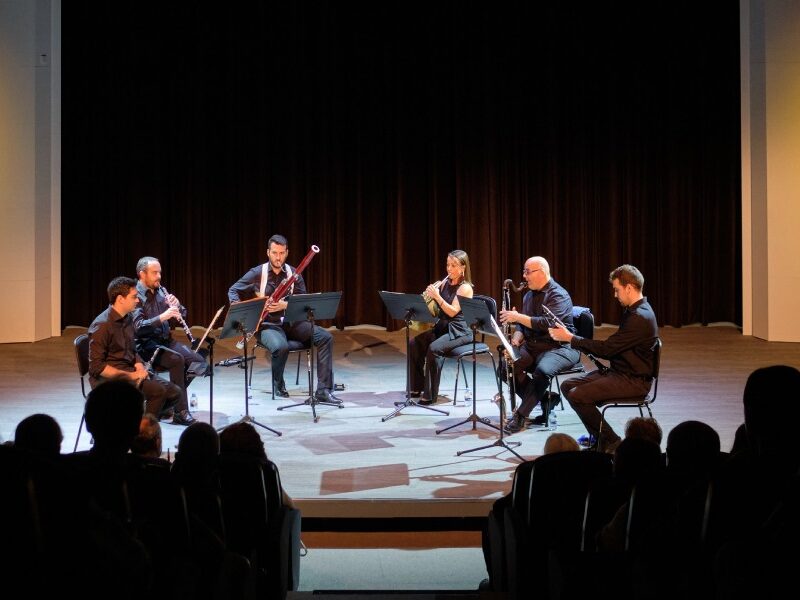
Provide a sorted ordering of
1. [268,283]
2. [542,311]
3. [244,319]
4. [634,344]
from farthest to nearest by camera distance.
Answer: [268,283] → [542,311] → [244,319] → [634,344]

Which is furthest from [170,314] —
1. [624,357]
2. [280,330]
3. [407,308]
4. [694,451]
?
[694,451]

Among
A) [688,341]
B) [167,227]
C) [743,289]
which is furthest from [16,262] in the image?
[743,289]

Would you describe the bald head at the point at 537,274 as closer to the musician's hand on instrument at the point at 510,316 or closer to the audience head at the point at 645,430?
the musician's hand on instrument at the point at 510,316

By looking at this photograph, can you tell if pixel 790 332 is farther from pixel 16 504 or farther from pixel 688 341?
pixel 16 504

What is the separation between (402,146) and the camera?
11172 mm

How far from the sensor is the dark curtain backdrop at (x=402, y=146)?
1092 cm

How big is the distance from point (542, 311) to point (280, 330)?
2.27 meters

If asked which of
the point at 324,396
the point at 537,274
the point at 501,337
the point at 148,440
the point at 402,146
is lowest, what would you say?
the point at 324,396

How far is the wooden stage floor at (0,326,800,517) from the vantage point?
194 inches

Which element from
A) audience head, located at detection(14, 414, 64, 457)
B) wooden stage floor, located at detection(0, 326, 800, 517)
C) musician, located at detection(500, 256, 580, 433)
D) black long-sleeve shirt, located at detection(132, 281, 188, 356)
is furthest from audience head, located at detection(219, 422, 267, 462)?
black long-sleeve shirt, located at detection(132, 281, 188, 356)

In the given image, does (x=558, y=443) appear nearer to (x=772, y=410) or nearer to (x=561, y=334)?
(x=772, y=410)

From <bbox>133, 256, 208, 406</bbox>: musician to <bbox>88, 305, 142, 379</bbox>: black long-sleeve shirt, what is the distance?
72cm

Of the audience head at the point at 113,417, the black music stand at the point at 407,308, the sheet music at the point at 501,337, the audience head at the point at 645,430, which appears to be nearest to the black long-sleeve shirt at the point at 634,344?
the sheet music at the point at 501,337

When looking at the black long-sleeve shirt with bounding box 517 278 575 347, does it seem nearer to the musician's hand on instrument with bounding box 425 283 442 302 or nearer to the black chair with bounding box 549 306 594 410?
the black chair with bounding box 549 306 594 410
